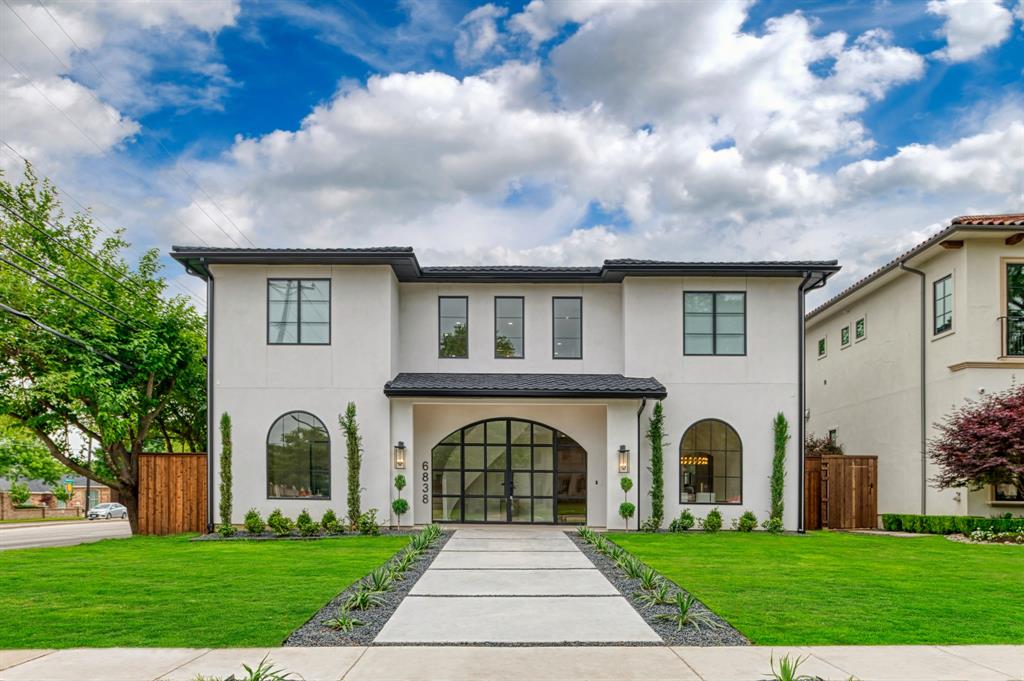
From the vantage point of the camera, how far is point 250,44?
17984 mm

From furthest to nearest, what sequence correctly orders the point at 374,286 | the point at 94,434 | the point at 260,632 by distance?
the point at 94,434
the point at 374,286
the point at 260,632

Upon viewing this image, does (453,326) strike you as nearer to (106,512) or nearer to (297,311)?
(297,311)

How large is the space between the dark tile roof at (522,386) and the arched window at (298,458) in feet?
6.75

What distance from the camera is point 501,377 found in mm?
19156

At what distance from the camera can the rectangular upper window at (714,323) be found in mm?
19000

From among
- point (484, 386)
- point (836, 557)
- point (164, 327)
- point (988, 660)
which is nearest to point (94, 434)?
point (164, 327)

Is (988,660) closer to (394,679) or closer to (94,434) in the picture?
(394,679)

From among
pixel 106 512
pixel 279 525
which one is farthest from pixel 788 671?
pixel 106 512

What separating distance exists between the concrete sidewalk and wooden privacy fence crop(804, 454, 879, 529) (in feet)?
44.3

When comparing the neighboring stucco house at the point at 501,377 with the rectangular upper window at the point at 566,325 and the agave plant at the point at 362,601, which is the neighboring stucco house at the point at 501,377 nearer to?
the rectangular upper window at the point at 566,325

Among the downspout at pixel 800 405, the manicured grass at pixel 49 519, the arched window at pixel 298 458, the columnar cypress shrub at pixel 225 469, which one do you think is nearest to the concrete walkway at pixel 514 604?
the arched window at pixel 298 458

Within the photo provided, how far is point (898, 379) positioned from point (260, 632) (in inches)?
730

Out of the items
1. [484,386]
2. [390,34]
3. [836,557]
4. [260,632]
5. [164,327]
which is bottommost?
[836,557]

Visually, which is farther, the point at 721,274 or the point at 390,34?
the point at 721,274
